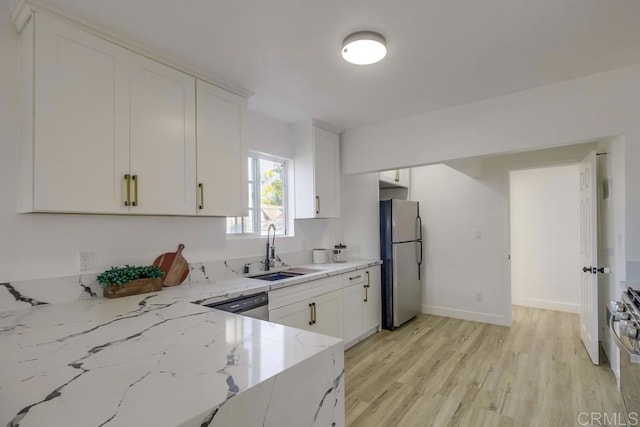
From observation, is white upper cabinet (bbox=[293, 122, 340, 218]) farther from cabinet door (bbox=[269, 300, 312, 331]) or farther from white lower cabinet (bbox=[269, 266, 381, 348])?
cabinet door (bbox=[269, 300, 312, 331])

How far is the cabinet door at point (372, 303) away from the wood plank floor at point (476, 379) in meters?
0.18

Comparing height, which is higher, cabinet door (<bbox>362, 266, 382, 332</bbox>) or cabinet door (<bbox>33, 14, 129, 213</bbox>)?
cabinet door (<bbox>33, 14, 129, 213</bbox>)

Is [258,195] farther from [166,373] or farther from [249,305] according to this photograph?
[166,373]

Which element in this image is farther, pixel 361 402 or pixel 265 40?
pixel 361 402

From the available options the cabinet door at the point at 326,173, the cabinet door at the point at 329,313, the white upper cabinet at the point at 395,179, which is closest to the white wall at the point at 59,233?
the cabinet door at the point at 329,313

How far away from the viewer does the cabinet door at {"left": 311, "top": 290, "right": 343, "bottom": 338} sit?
2901mm

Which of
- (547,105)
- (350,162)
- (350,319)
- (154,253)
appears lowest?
(350,319)

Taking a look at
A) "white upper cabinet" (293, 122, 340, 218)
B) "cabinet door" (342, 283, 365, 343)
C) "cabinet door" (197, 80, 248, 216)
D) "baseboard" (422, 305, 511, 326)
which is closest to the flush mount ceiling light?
"cabinet door" (197, 80, 248, 216)

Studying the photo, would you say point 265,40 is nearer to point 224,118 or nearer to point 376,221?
point 224,118

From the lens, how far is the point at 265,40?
193cm

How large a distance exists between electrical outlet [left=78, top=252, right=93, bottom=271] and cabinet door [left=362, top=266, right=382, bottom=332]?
8.57 ft

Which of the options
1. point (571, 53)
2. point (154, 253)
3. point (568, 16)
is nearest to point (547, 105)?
point (571, 53)

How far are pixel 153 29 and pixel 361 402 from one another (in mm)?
2786

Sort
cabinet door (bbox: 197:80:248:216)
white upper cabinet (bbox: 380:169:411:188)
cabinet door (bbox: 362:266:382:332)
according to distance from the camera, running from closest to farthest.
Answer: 1. cabinet door (bbox: 197:80:248:216)
2. cabinet door (bbox: 362:266:382:332)
3. white upper cabinet (bbox: 380:169:411:188)
